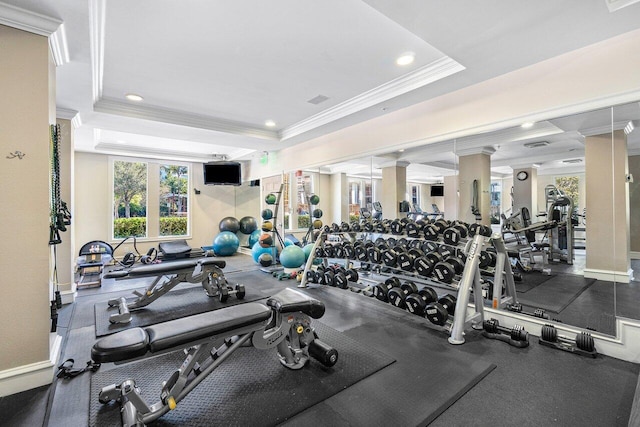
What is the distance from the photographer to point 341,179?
511 cm

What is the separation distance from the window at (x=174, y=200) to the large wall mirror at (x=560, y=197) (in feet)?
17.6

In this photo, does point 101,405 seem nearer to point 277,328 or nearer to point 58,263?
point 277,328

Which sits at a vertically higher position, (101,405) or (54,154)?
(54,154)

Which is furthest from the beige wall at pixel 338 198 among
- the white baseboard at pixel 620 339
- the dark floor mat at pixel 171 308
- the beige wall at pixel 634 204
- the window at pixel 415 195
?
the beige wall at pixel 634 204

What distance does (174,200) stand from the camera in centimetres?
752

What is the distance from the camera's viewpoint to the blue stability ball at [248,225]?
770 centimetres

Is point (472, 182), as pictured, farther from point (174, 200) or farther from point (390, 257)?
point (174, 200)

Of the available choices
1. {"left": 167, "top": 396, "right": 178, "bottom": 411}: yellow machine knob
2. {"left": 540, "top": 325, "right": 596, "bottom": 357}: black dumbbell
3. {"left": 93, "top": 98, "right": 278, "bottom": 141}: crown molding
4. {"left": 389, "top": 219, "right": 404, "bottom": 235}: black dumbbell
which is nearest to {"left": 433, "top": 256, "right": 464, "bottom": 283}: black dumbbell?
{"left": 389, "top": 219, "right": 404, "bottom": 235}: black dumbbell

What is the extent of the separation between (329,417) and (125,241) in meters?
6.83

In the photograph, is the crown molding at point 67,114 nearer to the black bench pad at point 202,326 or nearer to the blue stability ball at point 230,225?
Answer: the black bench pad at point 202,326

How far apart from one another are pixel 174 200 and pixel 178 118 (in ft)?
12.5

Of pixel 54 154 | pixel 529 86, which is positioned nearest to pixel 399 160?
pixel 529 86

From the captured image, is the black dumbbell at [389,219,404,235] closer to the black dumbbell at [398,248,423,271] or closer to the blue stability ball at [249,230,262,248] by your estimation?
the black dumbbell at [398,248,423,271]

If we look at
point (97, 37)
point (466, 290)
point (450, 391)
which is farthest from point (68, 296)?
point (466, 290)
